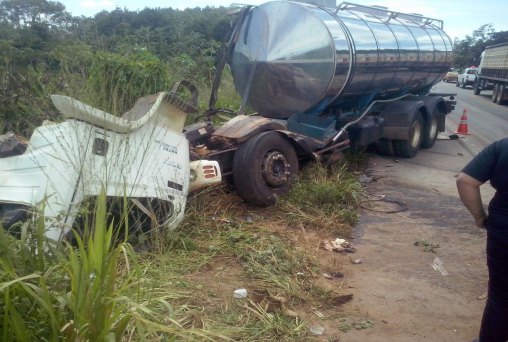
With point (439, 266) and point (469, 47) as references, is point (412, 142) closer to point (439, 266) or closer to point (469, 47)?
point (439, 266)

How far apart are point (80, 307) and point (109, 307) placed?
0.42 feet

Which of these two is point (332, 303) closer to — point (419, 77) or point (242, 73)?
point (242, 73)

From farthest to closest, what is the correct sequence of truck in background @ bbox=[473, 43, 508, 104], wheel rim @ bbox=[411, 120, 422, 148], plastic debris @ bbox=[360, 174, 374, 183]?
truck in background @ bbox=[473, 43, 508, 104], wheel rim @ bbox=[411, 120, 422, 148], plastic debris @ bbox=[360, 174, 374, 183]

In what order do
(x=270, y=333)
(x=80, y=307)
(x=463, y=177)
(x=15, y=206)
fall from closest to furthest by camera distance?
(x=80, y=307) < (x=463, y=177) < (x=270, y=333) < (x=15, y=206)

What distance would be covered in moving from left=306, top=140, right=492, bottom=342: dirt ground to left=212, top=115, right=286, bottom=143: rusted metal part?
1.59 metres

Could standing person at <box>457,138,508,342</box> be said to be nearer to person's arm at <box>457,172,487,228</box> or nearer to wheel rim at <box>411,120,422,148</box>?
person's arm at <box>457,172,487,228</box>

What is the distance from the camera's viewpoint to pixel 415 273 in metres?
4.55

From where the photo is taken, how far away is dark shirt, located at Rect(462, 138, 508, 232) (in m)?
2.75

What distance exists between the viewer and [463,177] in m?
2.93

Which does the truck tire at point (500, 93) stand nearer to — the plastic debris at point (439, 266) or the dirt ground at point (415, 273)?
the dirt ground at point (415, 273)

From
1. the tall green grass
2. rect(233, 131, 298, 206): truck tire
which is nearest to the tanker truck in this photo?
rect(233, 131, 298, 206): truck tire

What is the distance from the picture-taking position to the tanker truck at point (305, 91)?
5.83 m

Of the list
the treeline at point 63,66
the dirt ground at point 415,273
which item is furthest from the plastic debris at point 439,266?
the treeline at point 63,66

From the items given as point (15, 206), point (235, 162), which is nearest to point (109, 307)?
point (15, 206)
